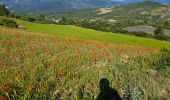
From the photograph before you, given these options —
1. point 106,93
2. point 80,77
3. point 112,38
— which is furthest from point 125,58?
point 112,38

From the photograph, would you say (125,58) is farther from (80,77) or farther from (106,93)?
(106,93)

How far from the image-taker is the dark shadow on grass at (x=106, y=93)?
11711mm

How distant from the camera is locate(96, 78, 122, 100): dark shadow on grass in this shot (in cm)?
1171

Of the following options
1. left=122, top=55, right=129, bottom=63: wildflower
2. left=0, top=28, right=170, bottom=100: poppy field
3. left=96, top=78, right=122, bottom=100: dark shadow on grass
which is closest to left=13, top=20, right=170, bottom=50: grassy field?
left=122, top=55, right=129, bottom=63: wildflower

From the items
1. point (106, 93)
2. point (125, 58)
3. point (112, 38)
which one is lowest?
point (112, 38)

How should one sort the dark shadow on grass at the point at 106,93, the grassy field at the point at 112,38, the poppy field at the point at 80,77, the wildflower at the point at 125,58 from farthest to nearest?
1. the grassy field at the point at 112,38
2. the wildflower at the point at 125,58
3. the dark shadow on grass at the point at 106,93
4. the poppy field at the point at 80,77

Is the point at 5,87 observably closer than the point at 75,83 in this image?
Yes

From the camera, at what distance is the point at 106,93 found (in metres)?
12.0

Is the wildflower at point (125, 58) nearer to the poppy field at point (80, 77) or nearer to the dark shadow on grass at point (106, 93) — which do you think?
the poppy field at point (80, 77)

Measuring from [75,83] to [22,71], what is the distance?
2404mm

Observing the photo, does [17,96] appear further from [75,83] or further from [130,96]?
[130,96]

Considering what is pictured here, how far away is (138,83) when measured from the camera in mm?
12914

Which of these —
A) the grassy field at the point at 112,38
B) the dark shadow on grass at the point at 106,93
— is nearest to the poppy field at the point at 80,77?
the dark shadow on grass at the point at 106,93

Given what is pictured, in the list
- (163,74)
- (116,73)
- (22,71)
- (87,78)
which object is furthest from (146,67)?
(22,71)
